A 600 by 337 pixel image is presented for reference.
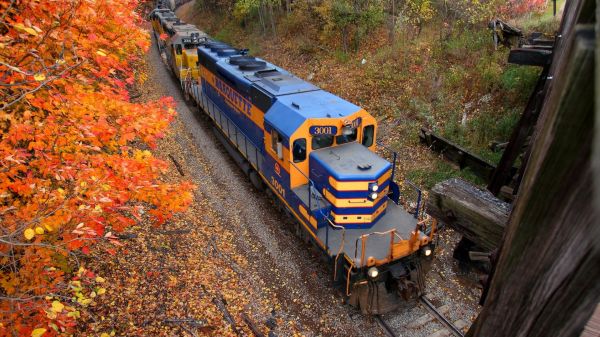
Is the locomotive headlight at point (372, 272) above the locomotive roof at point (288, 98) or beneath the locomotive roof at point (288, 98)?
beneath

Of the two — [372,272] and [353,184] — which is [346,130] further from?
[372,272]

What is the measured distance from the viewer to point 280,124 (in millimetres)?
10031

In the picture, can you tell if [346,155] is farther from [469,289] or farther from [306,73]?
[306,73]

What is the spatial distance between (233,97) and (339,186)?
24.0 feet

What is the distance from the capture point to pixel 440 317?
27.3 ft

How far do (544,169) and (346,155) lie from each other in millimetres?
8794

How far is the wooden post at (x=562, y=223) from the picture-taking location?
24.8 inches

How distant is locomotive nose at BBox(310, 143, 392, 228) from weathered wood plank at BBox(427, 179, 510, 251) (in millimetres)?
6525

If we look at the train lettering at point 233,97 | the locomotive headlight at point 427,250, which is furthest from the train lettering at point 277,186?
the locomotive headlight at point 427,250

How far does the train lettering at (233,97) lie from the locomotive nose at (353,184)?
4472 mm

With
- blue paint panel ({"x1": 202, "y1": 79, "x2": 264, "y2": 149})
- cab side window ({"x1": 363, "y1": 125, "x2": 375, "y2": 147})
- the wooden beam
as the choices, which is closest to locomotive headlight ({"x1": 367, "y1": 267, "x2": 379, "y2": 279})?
cab side window ({"x1": 363, "y1": 125, "x2": 375, "y2": 147})

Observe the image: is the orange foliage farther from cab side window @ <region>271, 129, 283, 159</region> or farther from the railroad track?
the railroad track

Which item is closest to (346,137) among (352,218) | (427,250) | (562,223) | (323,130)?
(323,130)

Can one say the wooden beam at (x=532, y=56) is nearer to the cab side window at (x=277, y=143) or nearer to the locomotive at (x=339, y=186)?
the locomotive at (x=339, y=186)
